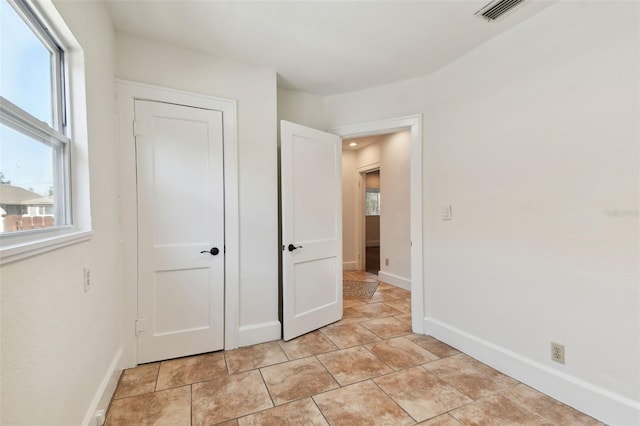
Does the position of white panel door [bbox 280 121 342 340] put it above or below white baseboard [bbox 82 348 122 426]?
above

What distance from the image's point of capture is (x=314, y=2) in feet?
6.02

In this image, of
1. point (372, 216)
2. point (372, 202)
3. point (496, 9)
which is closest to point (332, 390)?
point (496, 9)

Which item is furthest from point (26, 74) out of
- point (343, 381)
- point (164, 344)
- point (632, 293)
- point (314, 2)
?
point (632, 293)

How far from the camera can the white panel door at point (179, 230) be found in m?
2.25

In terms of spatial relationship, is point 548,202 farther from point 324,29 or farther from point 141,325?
point 141,325

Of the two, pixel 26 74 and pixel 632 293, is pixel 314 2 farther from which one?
pixel 632 293

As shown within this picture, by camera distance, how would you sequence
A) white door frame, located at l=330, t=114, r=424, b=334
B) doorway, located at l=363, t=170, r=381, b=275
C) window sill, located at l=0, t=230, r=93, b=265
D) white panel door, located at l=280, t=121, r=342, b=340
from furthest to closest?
doorway, located at l=363, t=170, r=381, b=275, white door frame, located at l=330, t=114, r=424, b=334, white panel door, located at l=280, t=121, r=342, b=340, window sill, located at l=0, t=230, r=93, b=265

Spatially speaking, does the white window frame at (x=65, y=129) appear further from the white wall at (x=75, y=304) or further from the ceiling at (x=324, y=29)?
the ceiling at (x=324, y=29)

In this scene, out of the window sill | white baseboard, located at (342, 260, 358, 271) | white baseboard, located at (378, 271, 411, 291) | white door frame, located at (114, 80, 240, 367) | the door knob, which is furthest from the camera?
white baseboard, located at (342, 260, 358, 271)

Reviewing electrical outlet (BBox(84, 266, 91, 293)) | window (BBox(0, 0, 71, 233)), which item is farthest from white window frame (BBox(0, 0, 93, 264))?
electrical outlet (BBox(84, 266, 91, 293))

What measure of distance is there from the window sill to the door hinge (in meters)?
1.17

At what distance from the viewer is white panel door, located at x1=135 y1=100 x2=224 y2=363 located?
2250mm

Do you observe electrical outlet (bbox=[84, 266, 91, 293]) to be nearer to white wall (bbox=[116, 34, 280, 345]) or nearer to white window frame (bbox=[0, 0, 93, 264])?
white window frame (bbox=[0, 0, 93, 264])

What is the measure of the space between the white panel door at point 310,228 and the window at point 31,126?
157 cm
